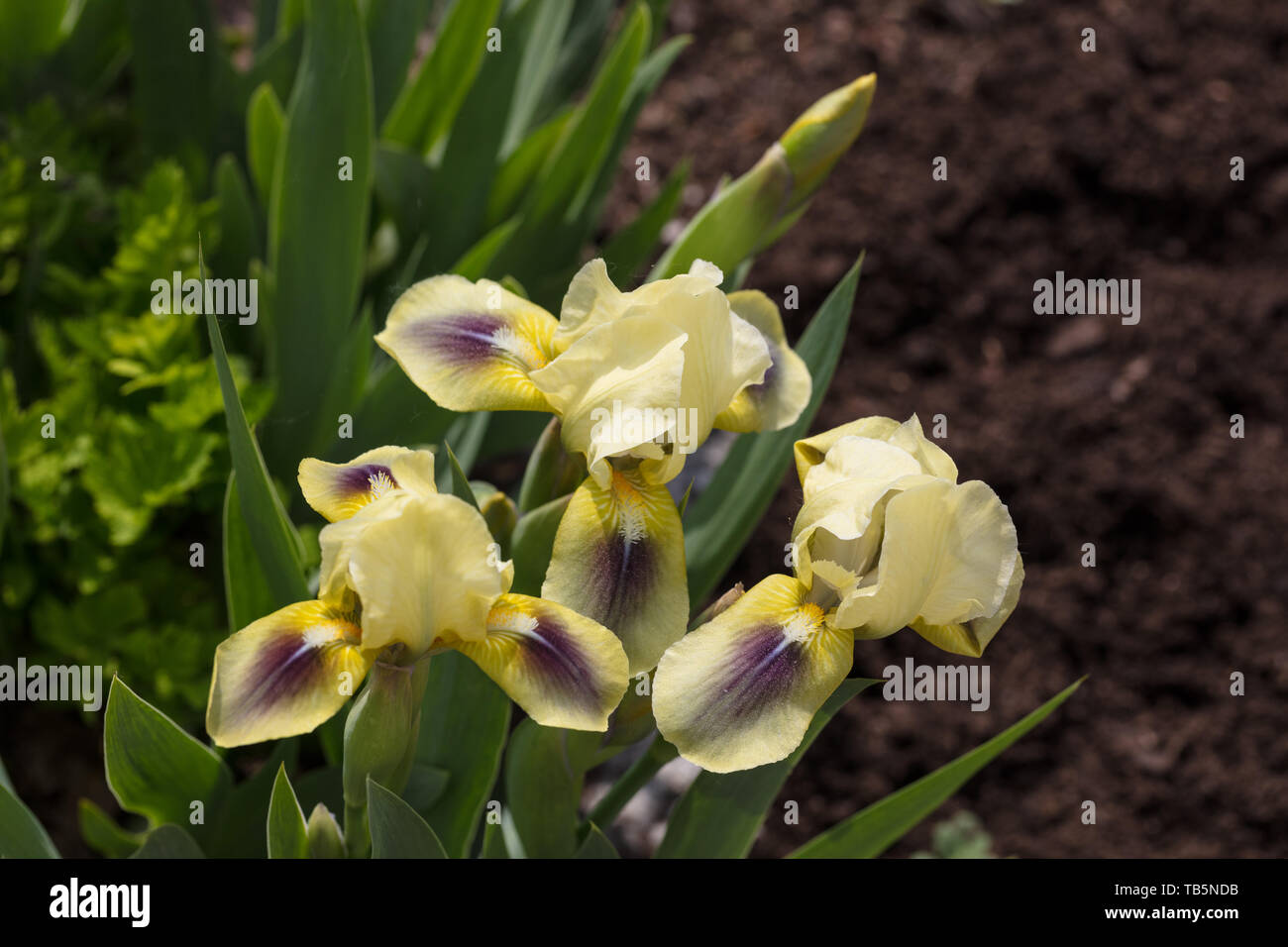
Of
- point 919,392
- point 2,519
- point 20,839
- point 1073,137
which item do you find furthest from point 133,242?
point 1073,137

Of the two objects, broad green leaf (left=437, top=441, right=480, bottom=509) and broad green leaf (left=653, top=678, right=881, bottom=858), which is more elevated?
broad green leaf (left=437, top=441, right=480, bottom=509)

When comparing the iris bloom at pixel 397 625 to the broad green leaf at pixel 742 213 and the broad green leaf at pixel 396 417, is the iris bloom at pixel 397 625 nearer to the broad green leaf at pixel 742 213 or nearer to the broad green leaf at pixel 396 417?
the broad green leaf at pixel 396 417

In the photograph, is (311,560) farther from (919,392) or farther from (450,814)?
(919,392)

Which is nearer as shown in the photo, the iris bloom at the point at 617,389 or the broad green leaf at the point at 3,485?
the iris bloom at the point at 617,389

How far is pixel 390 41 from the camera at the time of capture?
64.4 inches

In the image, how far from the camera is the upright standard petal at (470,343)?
885 mm

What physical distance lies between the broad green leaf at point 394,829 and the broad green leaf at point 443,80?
3.39 ft

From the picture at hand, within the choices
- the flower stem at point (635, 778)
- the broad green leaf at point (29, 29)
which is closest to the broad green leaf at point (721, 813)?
the flower stem at point (635, 778)

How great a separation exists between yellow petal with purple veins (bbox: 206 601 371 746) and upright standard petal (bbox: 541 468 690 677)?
0.47ft

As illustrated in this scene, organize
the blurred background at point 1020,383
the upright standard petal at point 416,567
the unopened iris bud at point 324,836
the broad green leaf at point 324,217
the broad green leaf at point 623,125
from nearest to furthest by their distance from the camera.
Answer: the upright standard petal at point 416,567 → the unopened iris bud at point 324,836 → the broad green leaf at point 324,217 → the blurred background at point 1020,383 → the broad green leaf at point 623,125

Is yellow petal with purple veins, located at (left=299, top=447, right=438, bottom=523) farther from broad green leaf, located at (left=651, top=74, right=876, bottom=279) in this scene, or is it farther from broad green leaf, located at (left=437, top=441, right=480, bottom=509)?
broad green leaf, located at (left=651, top=74, right=876, bottom=279)

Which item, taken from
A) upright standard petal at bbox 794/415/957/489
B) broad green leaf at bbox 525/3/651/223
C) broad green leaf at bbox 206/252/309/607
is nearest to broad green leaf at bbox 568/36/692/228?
broad green leaf at bbox 525/3/651/223

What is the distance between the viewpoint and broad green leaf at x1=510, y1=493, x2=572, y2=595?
887 mm

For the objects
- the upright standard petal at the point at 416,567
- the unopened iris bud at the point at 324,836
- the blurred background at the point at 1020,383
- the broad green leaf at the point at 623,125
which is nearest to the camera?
the upright standard petal at the point at 416,567
